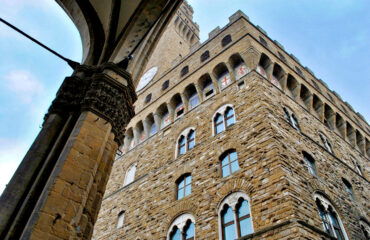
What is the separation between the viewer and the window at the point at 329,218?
297 inches

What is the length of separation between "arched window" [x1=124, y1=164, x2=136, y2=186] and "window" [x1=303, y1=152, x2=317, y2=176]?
7270mm

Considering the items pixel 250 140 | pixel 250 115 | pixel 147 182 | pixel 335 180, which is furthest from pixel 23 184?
pixel 335 180

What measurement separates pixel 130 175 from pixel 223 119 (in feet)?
17.8

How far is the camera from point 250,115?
9773 millimetres

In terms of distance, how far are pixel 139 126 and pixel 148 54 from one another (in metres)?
10.6

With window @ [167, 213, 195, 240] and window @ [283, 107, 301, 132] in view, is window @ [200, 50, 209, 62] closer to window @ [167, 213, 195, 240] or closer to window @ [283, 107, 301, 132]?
window @ [283, 107, 301, 132]

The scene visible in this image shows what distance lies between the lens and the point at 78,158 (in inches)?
118


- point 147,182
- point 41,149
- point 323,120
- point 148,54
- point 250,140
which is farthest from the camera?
point 323,120

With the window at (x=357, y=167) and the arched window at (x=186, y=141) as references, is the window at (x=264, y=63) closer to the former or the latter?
the arched window at (x=186, y=141)

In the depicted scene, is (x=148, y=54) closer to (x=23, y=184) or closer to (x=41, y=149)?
(x=41, y=149)

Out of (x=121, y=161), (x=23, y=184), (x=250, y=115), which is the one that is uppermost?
(x=121, y=161)

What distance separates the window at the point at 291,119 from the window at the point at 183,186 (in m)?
4.16

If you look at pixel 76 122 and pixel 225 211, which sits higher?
pixel 225 211

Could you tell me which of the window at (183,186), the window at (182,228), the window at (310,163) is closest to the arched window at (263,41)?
the window at (310,163)
